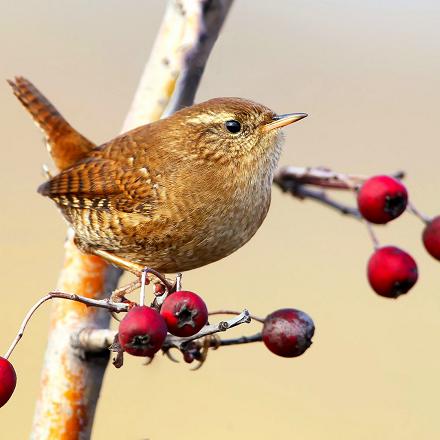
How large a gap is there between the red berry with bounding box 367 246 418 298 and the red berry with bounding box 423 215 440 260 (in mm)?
73

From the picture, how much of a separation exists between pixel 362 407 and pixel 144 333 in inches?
185

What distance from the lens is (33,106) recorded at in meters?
4.08

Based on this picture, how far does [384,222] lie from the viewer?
284 centimetres

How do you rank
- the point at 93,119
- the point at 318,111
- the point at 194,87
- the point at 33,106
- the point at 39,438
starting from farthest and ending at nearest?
the point at 318,111
the point at 93,119
the point at 33,106
the point at 194,87
the point at 39,438

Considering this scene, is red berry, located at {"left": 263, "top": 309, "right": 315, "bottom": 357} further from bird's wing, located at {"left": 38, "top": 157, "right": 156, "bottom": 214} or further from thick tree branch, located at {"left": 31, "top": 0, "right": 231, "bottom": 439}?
bird's wing, located at {"left": 38, "top": 157, "right": 156, "bottom": 214}

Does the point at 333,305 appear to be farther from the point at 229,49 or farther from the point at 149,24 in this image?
the point at 149,24

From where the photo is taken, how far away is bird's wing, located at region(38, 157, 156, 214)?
3.28m

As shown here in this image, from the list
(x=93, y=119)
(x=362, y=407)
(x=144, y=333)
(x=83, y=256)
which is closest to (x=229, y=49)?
(x=93, y=119)

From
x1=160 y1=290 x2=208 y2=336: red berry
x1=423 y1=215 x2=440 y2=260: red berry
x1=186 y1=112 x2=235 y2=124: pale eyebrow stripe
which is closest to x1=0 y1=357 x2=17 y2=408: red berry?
x1=160 y1=290 x2=208 y2=336: red berry

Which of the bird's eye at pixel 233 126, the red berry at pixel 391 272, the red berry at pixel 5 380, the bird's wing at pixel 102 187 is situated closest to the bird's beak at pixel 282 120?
the bird's eye at pixel 233 126

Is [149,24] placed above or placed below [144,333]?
above

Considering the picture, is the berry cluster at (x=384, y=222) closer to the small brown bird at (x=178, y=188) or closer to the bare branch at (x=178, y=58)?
the small brown bird at (x=178, y=188)

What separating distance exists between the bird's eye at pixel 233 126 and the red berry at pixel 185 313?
136cm

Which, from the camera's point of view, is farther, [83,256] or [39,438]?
[83,256]
